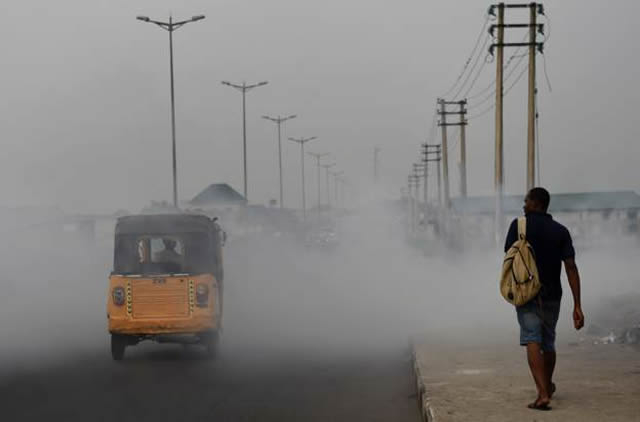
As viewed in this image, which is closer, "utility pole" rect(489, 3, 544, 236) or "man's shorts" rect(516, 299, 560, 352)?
"man's shorts" rect(516, 299, 560, 352)

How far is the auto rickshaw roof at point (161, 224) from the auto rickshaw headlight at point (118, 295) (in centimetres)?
123

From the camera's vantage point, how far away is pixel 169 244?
1770cm

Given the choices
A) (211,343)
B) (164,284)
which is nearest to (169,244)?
(164,284)

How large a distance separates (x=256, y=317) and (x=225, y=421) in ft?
47.5

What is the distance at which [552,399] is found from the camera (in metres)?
10.3

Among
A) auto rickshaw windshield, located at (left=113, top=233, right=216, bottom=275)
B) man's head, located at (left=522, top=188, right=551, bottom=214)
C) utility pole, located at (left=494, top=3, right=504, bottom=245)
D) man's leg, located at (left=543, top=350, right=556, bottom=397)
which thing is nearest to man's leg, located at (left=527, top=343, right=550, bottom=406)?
man's leg, located at (left=543, top=350, right=556, bottom=397)

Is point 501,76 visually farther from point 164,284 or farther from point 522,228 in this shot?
point 522,228

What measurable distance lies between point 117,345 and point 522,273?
8521 millimetres

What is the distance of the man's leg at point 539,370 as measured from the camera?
964cm

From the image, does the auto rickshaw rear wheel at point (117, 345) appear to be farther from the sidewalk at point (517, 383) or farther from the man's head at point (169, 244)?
the sidewalk at point (517, 383)

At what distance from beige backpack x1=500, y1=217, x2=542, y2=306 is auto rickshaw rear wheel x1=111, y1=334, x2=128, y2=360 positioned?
827 cm

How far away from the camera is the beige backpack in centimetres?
958

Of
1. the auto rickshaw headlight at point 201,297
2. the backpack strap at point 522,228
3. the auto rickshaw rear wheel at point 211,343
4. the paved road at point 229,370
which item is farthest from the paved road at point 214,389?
the backpack strap at point 522,228

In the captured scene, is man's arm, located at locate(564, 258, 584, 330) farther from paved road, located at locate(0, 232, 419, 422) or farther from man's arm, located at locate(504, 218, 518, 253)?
paved road, located at locate(0, 232, 419, 422)
